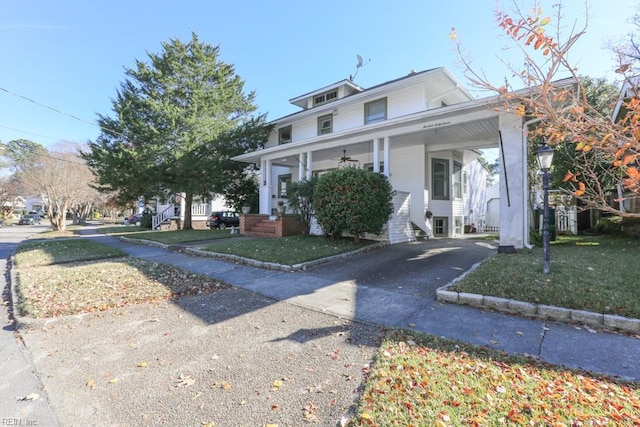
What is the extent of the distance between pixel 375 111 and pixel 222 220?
14065 millimetres

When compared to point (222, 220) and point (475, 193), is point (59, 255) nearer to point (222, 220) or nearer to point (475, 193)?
point (222, 220)

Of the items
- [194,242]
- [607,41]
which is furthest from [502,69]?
[194,242]

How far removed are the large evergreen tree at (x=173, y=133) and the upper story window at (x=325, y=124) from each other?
395 centimetres

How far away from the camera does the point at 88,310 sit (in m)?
4.65

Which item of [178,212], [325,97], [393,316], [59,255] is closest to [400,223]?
[393,316]

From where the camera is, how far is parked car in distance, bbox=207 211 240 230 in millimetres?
21725

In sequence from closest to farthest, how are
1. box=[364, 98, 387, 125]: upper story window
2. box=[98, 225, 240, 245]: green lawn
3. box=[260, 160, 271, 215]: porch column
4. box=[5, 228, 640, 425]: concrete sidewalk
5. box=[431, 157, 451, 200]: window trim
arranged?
box=[5, 228, 640, 425]: concrete sidewalk → box=[98, 225, 240, 245]: green lawn → box=[431, 157, 451, 200]: window trim → box=[364, 98, 387, 125]: upper story window → box=[260, 160, 271, 215]: porch column

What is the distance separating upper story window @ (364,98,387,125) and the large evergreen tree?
6805 millimetres

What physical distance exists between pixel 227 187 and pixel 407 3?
43.4 ft

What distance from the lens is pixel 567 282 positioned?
4.79 meters

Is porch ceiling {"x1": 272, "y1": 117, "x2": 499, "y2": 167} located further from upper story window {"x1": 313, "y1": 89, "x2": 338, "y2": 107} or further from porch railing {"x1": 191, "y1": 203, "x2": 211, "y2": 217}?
porch railing {"x1": 191, "y1": 203, "x2": 211, "y2": 217}

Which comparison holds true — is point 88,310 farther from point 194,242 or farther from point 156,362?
point 194,242

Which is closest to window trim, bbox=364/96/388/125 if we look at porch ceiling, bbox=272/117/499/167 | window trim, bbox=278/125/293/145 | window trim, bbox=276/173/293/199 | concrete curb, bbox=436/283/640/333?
porch ceiling, bbox=272/117/499/167

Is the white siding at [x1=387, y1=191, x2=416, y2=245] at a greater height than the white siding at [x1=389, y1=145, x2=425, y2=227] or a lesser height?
lesser
